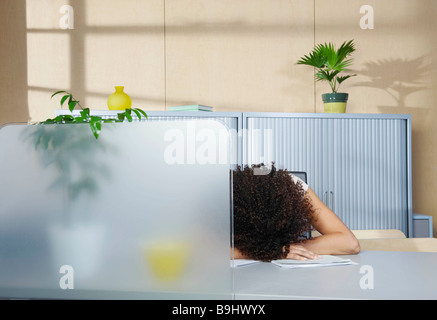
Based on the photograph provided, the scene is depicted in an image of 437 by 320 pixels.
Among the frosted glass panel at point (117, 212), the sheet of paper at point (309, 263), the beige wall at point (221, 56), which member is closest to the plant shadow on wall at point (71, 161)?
the frosted glass panel at point (117, 212)

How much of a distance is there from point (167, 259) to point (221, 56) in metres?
3.51

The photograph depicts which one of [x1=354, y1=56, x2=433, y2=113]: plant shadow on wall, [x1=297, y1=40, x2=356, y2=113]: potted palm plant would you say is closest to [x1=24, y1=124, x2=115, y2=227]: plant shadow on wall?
[x1=297, y1=40, x2=356, y2=113]: potted palm plant

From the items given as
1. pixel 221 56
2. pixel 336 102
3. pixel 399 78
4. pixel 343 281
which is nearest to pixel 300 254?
pixel 343 281

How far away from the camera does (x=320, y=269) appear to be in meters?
1.11

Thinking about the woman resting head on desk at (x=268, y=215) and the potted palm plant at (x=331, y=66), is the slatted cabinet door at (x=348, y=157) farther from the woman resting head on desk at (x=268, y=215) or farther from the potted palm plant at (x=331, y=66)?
the woman resting head on desk at (x=268, y=215)

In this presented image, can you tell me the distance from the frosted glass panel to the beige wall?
3.30m

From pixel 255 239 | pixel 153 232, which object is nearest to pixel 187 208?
pixel 153 232

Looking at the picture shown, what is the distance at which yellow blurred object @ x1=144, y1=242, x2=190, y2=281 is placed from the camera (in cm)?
67

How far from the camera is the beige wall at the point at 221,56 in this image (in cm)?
393

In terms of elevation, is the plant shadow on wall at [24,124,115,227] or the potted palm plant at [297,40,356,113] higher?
the potted palm plant at [297,40,356,113]

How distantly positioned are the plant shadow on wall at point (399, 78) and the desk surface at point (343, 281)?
3.07m

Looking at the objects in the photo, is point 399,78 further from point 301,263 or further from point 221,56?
point 301,263

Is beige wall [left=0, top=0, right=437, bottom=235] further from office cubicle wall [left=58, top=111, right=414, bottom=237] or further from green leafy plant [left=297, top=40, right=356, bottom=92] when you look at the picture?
office cubicle wall [left=58, top=111, right=414, bottom=237]

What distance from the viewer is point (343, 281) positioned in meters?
0.98
